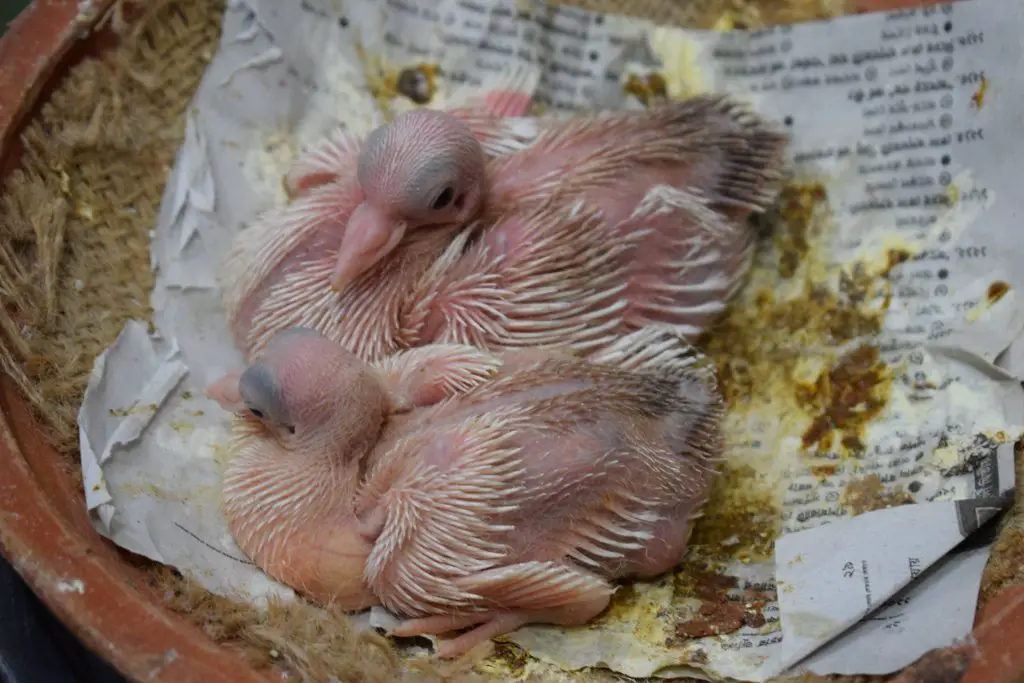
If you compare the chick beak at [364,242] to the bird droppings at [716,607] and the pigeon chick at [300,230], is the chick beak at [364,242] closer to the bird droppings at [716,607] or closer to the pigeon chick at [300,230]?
the pigeon chick at [300,230]

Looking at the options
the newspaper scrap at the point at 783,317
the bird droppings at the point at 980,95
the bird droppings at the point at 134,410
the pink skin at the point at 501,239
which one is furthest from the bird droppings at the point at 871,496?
the bird droppings at the point at 134,410

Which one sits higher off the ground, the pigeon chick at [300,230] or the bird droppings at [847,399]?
the pigeon chick at [300,230]

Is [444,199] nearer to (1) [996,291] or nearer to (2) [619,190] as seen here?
(2) [619,190]

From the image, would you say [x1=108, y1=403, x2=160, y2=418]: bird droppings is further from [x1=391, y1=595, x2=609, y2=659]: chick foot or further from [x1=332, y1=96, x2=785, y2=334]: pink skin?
[x1=391, y1=595, x2=609, y2=659]: chick foot

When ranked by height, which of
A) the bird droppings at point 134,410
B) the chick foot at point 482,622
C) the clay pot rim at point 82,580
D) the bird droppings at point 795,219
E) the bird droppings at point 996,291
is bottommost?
the chick foot at point 482,622

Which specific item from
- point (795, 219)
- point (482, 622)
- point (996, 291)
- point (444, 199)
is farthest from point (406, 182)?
point (996, 291)

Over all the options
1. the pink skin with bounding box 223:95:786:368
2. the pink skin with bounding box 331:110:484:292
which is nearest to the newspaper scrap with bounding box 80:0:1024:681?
the pink skin with bounding box 223:95:786:368
